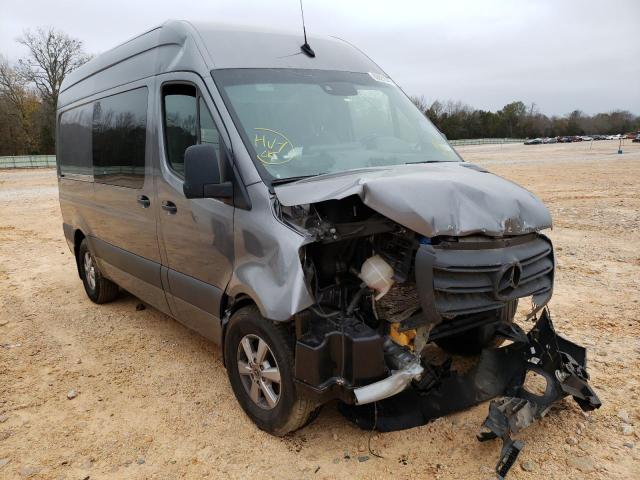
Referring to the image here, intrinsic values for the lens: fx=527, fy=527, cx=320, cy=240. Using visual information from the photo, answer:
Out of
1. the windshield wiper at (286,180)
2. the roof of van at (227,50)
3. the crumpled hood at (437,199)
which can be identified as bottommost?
the crumpled hood at (437,199)

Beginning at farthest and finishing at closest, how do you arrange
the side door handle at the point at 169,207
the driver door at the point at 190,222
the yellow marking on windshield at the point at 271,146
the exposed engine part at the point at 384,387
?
1. the side door handle at the point at 169,207
2. the driver door at the point at 190,222
3. the yellow marking on windshield at the point at 271,146
4. the exposed engine part at the point at 384,387

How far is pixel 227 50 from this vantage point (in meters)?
3.74

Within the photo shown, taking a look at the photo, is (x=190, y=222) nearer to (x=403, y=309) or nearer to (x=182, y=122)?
(x=182, y=122)

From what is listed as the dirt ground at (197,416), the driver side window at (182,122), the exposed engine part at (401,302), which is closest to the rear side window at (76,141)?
the dirt ground at (197,416)

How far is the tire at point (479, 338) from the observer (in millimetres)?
3805

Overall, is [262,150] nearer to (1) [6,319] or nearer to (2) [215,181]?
(2) [215,181]

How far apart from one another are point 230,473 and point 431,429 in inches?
50.5

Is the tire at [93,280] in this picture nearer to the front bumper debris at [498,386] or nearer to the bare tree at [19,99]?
the front bumper debris at [498,386]

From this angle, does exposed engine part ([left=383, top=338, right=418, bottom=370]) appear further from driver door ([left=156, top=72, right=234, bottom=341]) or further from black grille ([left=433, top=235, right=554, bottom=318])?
driver door ([left=156, top=72, right=234, bottom=341])

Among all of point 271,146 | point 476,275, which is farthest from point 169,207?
point 476,275

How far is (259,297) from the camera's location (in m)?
3.05

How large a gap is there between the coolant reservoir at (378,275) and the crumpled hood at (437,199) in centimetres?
37

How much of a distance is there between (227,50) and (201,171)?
112 cm

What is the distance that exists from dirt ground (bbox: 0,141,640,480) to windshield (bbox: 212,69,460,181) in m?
1.73
